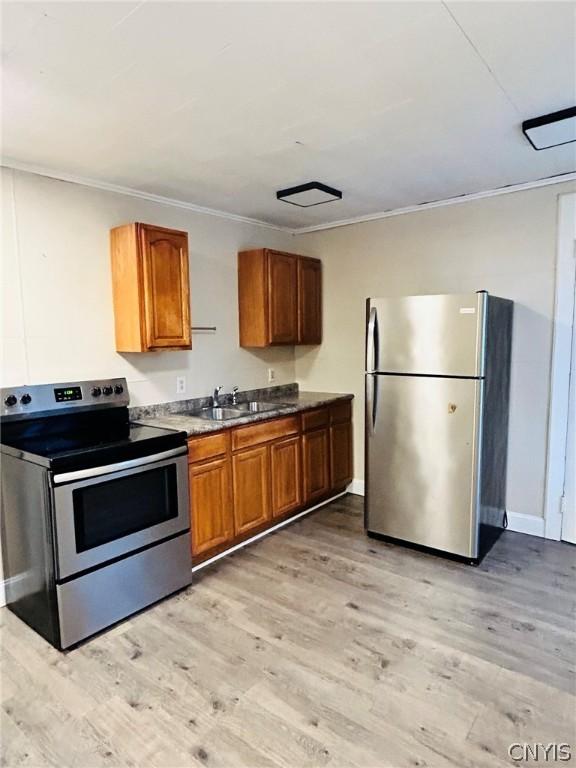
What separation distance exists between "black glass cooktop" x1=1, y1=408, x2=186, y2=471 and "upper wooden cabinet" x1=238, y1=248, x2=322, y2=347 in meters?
1.34

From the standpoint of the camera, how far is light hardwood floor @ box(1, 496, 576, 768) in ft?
5.55

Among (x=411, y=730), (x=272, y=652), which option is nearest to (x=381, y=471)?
(x=272, y=652)

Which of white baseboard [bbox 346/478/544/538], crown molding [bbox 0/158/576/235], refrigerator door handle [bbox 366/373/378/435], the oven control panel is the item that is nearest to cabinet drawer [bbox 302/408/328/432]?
refrigerator door handle [bbox 366/373/378/435]

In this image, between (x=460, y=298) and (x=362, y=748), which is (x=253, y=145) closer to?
(x=460, y=298)

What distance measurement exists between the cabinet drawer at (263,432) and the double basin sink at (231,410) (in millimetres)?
114

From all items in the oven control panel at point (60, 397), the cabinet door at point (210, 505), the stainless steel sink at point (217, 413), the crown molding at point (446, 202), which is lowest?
the cabinet door at point (210, 505)

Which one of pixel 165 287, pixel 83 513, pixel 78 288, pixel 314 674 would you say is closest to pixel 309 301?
pixel 165 287

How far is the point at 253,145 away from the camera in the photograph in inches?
95.4

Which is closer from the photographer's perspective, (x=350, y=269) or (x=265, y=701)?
(x=265, y=701)

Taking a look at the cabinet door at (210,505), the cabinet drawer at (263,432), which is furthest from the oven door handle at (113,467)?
the cabinet drawer at (263,432)

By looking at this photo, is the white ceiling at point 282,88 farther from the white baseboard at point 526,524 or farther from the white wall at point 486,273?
the white baseboard at point 526,524

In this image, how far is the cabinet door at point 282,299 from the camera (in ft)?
12.6

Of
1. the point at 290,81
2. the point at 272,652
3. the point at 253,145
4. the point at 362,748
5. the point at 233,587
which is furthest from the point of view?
the point at 233,587

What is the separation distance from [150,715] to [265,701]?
1.45 ft
